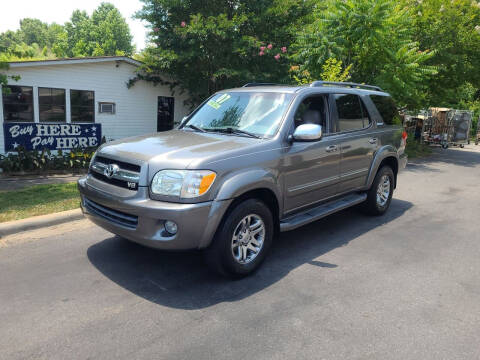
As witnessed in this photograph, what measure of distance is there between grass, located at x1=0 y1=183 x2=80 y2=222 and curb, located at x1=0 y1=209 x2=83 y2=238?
0.64 ft

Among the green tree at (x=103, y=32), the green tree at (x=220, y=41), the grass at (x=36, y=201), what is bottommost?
the grass at (x=36, y=201)

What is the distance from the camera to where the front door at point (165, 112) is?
14.9 metres

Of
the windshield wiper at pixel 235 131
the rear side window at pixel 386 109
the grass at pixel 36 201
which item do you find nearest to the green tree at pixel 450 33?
the rear side window at pixel 386 109

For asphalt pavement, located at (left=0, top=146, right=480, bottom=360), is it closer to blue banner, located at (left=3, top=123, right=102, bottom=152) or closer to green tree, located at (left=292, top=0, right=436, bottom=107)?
blue banner, located at (left=3, top=123, right=102, bottom=152)

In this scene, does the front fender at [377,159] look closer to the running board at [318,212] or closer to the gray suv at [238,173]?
the gray suv at [238,173]

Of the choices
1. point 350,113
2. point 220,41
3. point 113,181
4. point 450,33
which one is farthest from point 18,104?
point 450,33

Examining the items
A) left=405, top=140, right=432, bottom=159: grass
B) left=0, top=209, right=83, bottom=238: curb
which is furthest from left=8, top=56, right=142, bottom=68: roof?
left=405, top=140, right=432, bottom=159: grass

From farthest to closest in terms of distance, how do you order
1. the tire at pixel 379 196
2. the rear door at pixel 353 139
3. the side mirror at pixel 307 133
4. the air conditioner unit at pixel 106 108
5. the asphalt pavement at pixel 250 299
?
the air conditioner unit at pixel 106 108, the tire at pixel 379 196, the rear door at pixel 353 139, the side mirror at pixel 307 133, the asphalt pavement at pixel 250 299

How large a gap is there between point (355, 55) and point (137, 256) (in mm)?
11596

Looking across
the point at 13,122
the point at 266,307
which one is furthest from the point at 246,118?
the point at 13,122

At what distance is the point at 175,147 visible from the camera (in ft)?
12.6

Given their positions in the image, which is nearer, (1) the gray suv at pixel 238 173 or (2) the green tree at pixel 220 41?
(1) the gray suv at pixel 238 173

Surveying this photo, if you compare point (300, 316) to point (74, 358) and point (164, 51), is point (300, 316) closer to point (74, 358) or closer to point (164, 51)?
point (74, 358)

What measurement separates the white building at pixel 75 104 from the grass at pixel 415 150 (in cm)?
987
